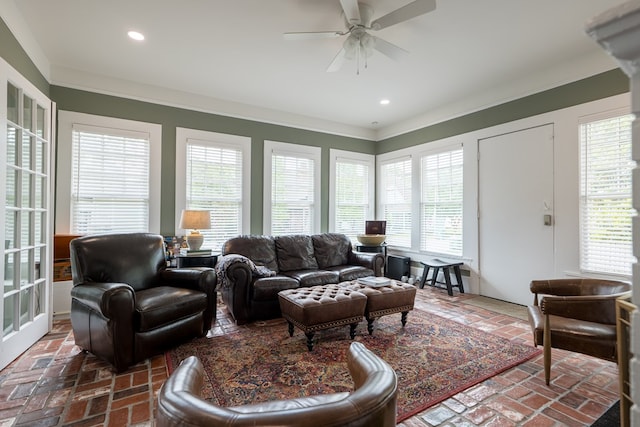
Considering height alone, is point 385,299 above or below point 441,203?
below

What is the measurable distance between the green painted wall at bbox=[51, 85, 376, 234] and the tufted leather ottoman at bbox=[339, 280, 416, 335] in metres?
2.51

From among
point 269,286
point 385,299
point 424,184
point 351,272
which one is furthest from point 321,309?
point 424,184

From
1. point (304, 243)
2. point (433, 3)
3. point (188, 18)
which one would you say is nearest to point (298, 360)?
point (304, 243)

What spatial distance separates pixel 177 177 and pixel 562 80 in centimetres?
504

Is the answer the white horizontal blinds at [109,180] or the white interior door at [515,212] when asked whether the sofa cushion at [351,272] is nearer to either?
the white interior door at [515,212]

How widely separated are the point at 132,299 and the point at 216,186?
2.57m

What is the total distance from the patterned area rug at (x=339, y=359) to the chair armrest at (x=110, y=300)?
0.57 metres

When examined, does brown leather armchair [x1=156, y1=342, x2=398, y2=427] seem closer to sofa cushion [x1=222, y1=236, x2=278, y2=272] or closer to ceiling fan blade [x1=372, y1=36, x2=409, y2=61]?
ceiling fan blade [x1=372, y1=36, x2=409, y2=61]

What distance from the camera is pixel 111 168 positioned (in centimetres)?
399

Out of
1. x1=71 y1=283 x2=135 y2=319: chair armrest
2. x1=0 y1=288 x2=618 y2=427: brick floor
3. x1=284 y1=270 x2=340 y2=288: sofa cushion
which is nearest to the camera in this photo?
x1=0 y1=288 x2=618 y2=427: brick floor

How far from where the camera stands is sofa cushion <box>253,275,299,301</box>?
3359 millimetres

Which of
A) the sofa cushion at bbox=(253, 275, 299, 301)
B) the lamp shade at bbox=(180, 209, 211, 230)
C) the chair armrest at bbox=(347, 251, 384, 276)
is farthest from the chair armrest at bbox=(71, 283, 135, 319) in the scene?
the chair armrest at bbox=(347, 251, 384, 276)

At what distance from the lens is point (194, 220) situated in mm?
3934

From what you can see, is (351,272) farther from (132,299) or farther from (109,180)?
(109,180)
